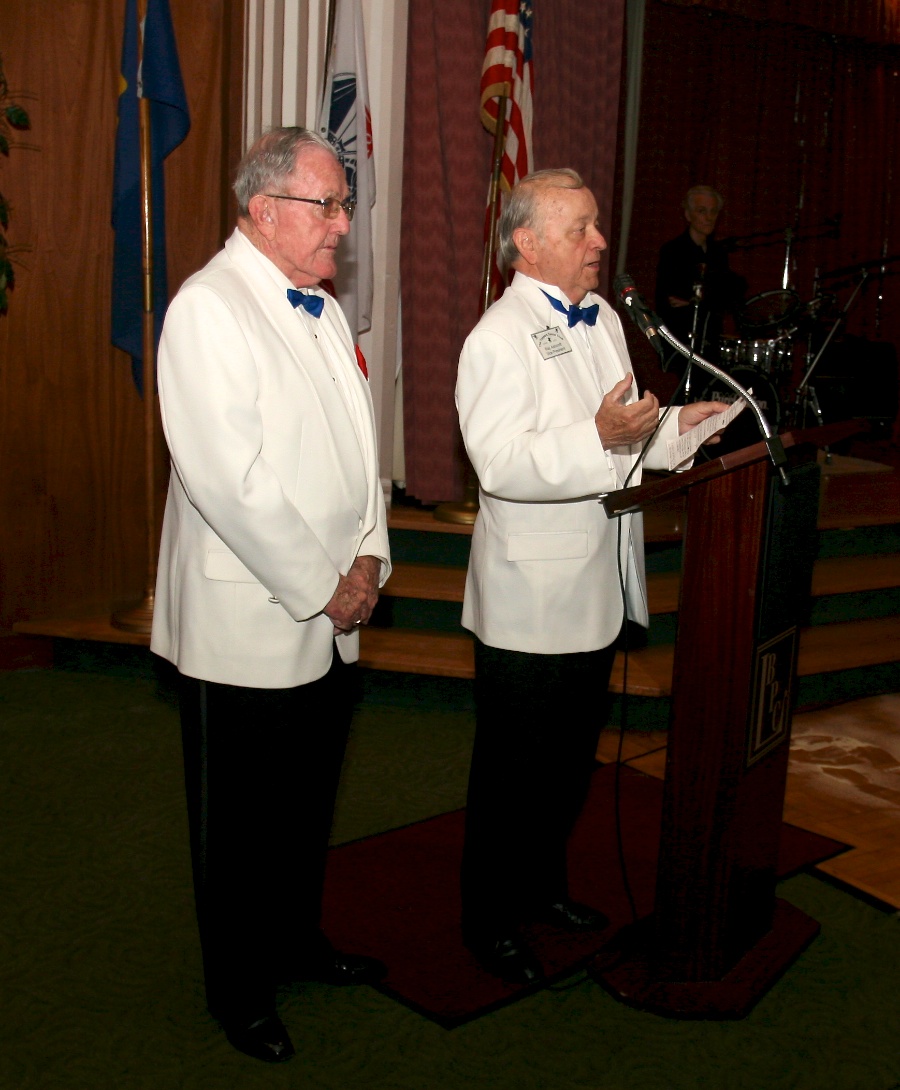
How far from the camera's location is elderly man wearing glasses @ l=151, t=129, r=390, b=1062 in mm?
1755

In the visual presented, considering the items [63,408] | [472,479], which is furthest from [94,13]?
[472,479]

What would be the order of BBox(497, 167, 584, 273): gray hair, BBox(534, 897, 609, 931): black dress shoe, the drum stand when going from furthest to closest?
1. the drum stand
2. BBox(534, 897, 609, 931): black dress shoe
3. BBox(497, 167, 584, 273): gray hair

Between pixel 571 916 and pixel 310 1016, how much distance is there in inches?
24.7

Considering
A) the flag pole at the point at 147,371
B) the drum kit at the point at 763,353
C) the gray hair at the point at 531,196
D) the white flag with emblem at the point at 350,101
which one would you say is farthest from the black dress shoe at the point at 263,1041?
the drum kit at the point at 763,353

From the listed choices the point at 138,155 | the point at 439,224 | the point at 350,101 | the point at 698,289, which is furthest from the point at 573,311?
the point at 698,289

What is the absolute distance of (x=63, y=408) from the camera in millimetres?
4289

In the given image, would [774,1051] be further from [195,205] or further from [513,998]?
[195,205]

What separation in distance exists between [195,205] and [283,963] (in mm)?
3205

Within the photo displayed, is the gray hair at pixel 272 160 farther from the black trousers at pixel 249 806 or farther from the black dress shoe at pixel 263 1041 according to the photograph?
the black dress shoe at pixel 263 1041

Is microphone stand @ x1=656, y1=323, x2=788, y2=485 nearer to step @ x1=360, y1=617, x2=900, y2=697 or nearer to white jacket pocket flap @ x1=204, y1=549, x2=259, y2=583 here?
white jacket pocket flap @ x1=204, y1=549, x2=259, y2=583

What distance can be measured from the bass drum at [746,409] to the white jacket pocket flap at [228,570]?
392cm

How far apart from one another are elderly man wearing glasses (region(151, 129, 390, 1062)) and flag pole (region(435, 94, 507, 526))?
8.89 feet

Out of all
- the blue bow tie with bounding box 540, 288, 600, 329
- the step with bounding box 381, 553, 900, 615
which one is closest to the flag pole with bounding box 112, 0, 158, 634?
the step with bounding box 381, 553, 900, 615

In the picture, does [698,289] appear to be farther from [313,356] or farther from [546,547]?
[313,356]
